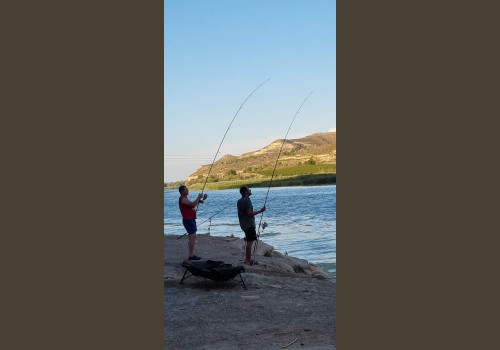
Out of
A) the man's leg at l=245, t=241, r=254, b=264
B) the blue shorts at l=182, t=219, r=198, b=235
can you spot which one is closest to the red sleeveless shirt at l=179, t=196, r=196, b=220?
the blue shorts at l=182, t=219, r=198, b=235

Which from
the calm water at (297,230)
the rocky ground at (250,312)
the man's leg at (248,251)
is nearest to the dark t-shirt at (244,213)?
the man's leg at (248,251)

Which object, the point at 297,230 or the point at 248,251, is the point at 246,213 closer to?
the point at 248,251

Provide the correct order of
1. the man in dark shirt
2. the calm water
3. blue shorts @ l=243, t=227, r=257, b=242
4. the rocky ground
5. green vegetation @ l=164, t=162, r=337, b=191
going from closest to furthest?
the rocky ground, the man in dark shirt, blue shorts @ l=243, t=227, r=257, b=242, the calm water, green vegetation @ l=164, t=162, r=337, b=191

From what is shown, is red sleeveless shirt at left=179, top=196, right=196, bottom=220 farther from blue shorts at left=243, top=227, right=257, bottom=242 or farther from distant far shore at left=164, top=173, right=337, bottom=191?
distant far shore at left=164, top=173, right=337, bottom=191

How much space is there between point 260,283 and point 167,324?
2.66 metres

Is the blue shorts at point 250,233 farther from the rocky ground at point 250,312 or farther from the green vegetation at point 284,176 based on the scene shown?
the green vegetation at point 284,176

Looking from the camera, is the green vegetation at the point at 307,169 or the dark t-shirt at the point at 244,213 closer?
the dark t-shirt at the point at 244,213

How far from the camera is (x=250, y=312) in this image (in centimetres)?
735

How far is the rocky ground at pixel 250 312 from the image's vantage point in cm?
605

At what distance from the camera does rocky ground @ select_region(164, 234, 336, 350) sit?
6.05m

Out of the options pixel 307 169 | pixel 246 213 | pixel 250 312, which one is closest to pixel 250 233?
pixel 246 213
